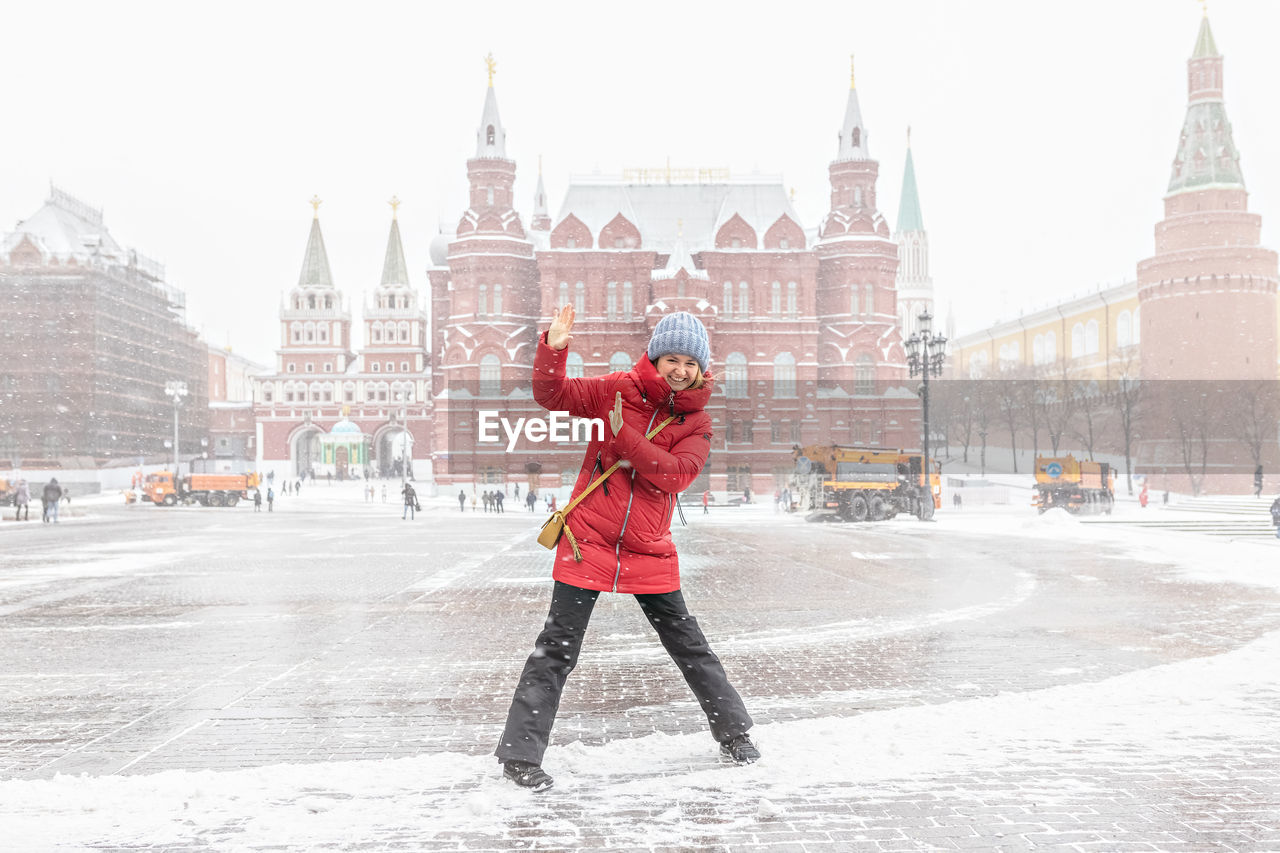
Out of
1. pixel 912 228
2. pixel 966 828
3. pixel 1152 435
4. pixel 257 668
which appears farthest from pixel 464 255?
pixel 912 228

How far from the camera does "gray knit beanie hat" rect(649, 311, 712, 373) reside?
14.1ft

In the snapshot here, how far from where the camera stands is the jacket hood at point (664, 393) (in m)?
4.32

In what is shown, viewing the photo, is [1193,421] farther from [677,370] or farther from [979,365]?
[677,370]

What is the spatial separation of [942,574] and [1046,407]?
171 ft

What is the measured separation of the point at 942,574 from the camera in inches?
541

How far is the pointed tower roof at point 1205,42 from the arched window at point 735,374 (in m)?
31.0

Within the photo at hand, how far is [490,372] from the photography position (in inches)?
2290

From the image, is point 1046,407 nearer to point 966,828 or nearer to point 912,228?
point 966,828

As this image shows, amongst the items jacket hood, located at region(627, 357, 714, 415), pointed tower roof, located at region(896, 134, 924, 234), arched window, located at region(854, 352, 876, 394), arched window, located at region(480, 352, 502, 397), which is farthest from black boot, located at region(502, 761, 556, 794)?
pointed tower roof, located at region(896, 134, 924, 234)

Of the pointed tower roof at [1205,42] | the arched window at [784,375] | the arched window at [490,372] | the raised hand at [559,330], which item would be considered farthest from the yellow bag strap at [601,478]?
the pointed tower roof at [1205,42]

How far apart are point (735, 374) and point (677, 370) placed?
54878mm

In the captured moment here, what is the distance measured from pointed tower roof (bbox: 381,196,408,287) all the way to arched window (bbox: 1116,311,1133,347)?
57.3 m

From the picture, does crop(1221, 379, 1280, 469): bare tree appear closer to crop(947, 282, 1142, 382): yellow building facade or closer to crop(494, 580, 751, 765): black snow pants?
crop(947, 282, 1142, 382): yellow building facade

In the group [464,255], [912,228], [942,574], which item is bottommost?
[942,574]
